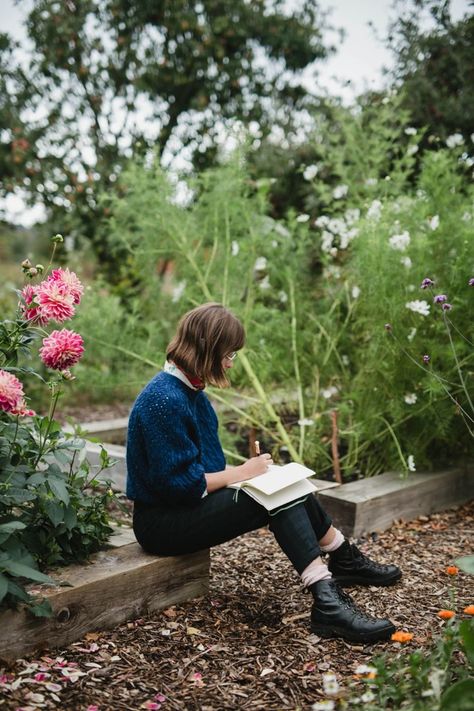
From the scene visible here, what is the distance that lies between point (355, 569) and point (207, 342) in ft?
3.44

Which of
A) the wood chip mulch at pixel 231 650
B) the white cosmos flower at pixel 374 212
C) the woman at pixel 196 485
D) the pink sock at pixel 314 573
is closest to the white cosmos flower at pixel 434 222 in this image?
the white cosmos flower at pixel 374 212

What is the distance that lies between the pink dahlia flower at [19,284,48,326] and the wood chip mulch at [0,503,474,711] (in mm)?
971

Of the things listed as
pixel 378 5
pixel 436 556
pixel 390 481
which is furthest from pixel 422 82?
pixel 436 556

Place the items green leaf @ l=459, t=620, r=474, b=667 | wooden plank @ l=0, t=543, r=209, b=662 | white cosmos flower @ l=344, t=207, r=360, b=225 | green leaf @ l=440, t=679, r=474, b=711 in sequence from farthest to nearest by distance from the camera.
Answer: white cosmos flower @ l=344, t=207, r=360, b=225
wooden plank @ l=0, t=543, r=209, b=662
green leaf @ l=459, t=620, r=474, b=667
green leaf @ l=440, t=679, r=474, b=711

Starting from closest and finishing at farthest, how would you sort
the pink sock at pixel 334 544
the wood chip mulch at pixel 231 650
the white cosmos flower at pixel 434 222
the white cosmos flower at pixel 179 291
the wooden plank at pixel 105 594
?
the wood chip mulch at pixel 231 650
the wooden plank at pixel 105 594
the pink sock at pixel 334 544
the white cosmos flower at pixel 434 222
the white cosmos flower at pixel 179 291

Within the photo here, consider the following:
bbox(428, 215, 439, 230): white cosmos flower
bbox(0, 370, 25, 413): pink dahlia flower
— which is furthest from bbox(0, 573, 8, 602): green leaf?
bbox(428, 215, 439, 230): white cosmos flower

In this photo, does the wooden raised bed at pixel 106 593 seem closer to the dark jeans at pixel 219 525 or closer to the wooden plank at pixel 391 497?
the dark jeans at pixel 219 525

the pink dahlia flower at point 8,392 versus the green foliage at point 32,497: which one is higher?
the pink dahlia flower at point 8,392

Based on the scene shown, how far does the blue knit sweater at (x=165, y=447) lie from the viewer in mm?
2291

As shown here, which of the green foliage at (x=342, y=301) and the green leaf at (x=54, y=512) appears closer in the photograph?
the green leaf at (x=54, y=512)

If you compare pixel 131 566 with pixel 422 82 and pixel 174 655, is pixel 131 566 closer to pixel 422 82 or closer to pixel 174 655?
pixel 174 655

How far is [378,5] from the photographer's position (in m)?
5.42

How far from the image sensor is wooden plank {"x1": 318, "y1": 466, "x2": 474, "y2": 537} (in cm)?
322

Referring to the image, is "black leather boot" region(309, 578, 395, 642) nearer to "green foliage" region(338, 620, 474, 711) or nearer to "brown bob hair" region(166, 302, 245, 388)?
"green foliage" region(338, 620, 474, 711)
